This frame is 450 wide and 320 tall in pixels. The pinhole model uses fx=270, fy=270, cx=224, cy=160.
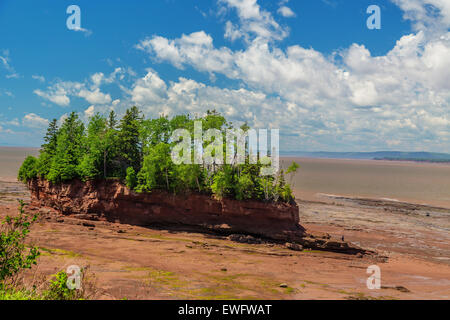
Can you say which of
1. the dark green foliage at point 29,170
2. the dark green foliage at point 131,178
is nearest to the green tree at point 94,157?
the dark green foliage at point 131,178

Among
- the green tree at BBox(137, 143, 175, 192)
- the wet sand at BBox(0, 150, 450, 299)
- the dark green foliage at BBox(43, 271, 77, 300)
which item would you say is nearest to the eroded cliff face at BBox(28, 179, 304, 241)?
the green tree at BBox(137, 143, 175, 192)

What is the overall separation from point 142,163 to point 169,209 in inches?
254

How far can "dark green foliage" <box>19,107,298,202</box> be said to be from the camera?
2947cm

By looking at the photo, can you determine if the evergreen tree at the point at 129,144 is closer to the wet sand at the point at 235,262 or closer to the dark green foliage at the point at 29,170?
the wet sand at the point at 235,262

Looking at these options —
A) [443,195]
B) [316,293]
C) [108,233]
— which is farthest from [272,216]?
[443,195]

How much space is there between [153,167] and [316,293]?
2079 centimetres

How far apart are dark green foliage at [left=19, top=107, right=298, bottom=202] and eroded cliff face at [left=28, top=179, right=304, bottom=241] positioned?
1.00 m

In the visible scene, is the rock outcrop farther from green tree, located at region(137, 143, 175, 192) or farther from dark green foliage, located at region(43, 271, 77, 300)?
dark green foliage, located at region(43, 271, 77, 300)

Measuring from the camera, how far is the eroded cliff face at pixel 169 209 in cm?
2888

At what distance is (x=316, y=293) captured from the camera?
16.4 m

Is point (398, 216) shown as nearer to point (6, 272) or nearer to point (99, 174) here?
point (99, 174)

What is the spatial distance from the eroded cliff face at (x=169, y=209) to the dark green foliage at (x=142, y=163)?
1.00 metres

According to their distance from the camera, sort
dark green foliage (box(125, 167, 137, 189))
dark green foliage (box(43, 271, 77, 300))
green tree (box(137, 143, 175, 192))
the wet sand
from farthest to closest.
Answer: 1. dark green foliage (box(125, 167, 137, 189))
2. green tree (box(137, 143, 175, 192))
3. the wet sand
4. dark green foliage (box(43, 271, 77, 300))
